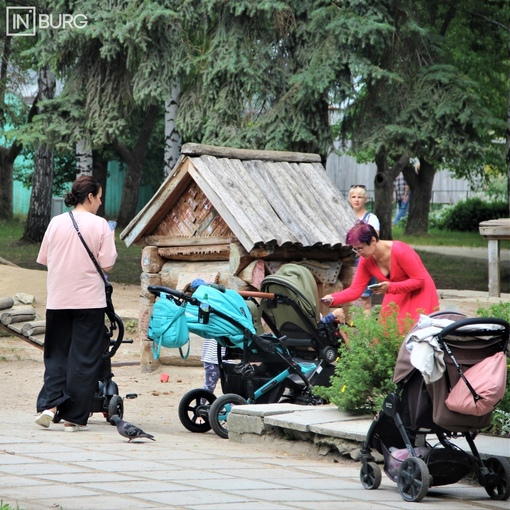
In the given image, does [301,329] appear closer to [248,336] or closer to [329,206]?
[248,336]

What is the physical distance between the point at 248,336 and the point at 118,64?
12783mm

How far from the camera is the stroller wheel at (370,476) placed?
20.2 ft

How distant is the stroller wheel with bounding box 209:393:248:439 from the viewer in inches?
327

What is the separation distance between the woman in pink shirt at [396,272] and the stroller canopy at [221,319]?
27.6 inches

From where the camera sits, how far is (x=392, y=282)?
8070 mm

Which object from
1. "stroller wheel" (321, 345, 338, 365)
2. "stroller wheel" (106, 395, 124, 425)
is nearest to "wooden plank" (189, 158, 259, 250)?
"stroller wheel" (321, 345, 338, 365)

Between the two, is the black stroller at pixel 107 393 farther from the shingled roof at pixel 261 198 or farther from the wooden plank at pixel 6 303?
the wooden plank at pixel 6 303

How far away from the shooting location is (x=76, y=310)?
26.1 feet

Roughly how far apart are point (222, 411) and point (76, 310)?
141 centimetres

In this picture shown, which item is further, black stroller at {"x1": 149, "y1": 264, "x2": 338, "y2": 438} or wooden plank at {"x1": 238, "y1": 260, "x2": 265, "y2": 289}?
wooden plank at {"x1": 238, "y1": 260, "x2": 265, "y2": 289}

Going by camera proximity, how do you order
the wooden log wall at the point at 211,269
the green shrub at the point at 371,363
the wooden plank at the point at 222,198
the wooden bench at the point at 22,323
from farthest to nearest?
the wooden bench at the point at 22,323
the wooden log wall at the point at 211,269
the wooden plank at the point at 222,198
the green shrub at the point at 371,363

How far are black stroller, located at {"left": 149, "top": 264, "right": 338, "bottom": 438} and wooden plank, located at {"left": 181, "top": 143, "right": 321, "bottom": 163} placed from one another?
3.03 m

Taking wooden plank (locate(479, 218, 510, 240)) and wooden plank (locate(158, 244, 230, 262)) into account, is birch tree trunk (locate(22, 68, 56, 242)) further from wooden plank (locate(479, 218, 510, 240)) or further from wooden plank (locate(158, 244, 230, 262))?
wooden plank (locate(158, 244, 230, 262))

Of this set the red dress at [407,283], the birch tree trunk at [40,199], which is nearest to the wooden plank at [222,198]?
the red dress at [407,283]
